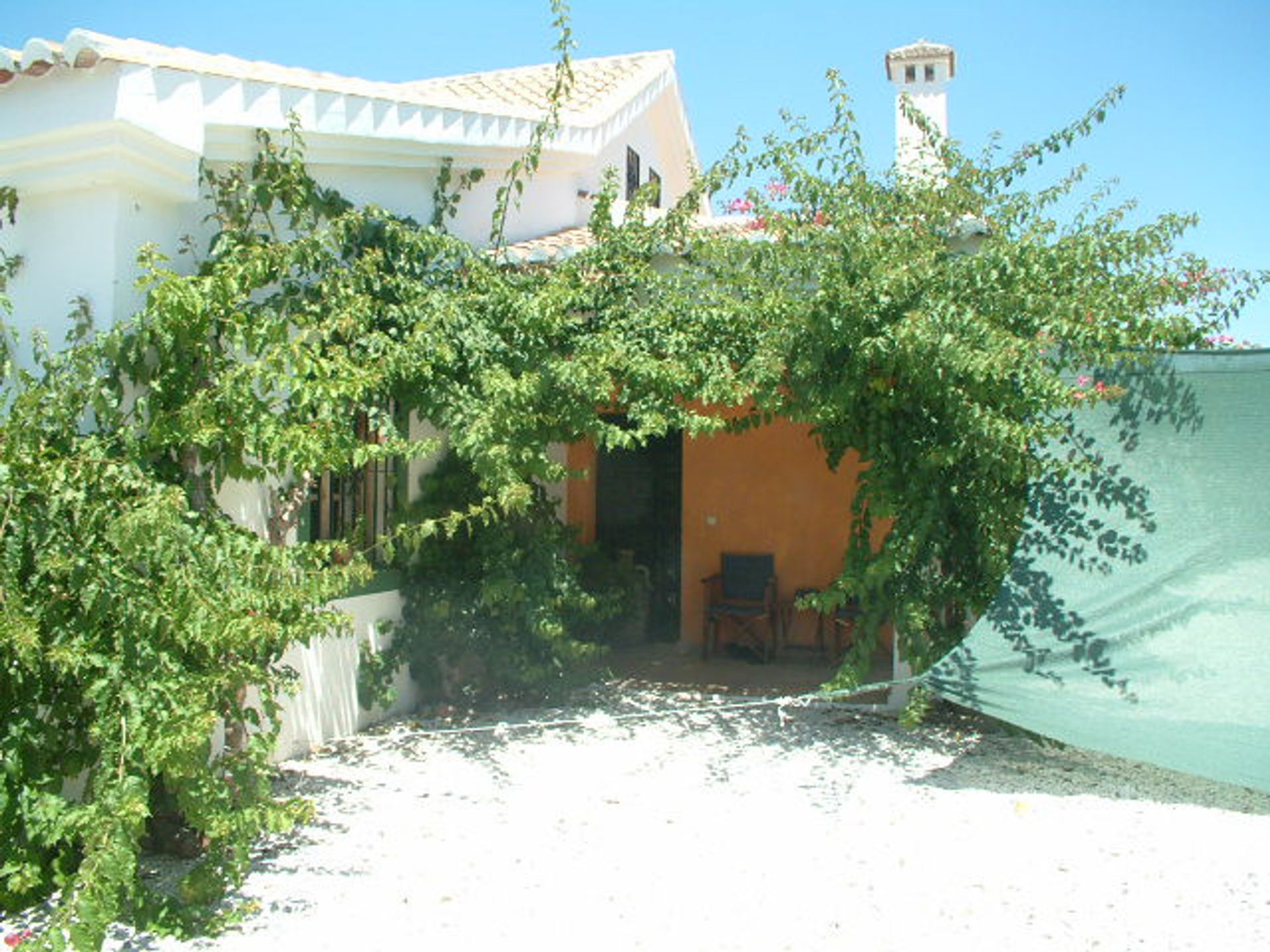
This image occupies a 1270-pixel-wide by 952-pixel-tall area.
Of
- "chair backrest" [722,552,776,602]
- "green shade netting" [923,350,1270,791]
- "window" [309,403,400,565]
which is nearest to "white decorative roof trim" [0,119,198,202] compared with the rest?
"window" [309,403,400,565]

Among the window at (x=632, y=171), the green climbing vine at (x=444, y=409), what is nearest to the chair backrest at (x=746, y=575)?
the green climbing vine at (x=444, y=409)

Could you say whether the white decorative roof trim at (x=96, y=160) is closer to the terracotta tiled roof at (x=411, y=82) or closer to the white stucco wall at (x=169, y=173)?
the white stucco wall at (x=169, y=173)

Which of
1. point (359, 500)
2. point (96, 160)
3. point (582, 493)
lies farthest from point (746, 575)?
point (96, 160)

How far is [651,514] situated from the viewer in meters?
10.1

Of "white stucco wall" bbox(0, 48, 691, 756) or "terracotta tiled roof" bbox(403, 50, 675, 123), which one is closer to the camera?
"white stucco wall" bbox(0, 48, 691, 756)

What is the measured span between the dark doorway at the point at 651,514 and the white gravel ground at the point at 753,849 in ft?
11.8

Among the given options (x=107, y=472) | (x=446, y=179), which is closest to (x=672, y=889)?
(x=107, y=472)

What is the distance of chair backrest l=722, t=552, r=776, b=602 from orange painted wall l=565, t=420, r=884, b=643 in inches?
7.0

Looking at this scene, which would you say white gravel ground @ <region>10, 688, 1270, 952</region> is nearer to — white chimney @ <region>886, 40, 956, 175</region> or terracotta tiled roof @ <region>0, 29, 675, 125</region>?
terracotta tiled roof @ <region>0, 29, 675, 125</region>

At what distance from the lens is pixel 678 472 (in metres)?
9.97

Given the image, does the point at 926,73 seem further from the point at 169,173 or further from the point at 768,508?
the point at 169,173

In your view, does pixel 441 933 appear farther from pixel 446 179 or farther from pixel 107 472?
pixel 446 179

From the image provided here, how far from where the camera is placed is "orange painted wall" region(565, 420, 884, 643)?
9438 millimetres

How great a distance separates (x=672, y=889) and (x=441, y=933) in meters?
0.94
